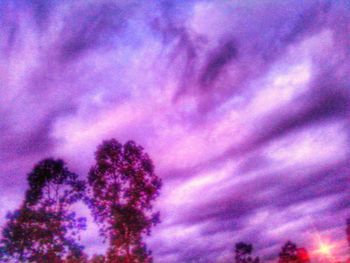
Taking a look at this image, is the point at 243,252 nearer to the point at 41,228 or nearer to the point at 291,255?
the point at 291,255

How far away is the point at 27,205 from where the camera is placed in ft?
118

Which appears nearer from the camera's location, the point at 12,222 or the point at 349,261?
the point at 12,222

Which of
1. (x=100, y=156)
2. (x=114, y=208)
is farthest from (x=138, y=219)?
(x=100, y=156)

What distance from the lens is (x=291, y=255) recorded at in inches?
4112

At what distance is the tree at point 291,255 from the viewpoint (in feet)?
341

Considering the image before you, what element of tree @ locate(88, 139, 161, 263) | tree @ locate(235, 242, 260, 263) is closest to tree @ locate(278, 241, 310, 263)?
tree @ locate(235, 242, 260, 263)

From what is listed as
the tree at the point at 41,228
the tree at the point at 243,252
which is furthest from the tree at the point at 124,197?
the tree at the point at 243,252

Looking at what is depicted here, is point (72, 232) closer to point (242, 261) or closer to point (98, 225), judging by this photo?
point (98, 225)

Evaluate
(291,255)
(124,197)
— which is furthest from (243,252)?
(124,197)

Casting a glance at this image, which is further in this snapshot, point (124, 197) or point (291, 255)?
point (291, 255)

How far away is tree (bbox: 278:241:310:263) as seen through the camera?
104 meters

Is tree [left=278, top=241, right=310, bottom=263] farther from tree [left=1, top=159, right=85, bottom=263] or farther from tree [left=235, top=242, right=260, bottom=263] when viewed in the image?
tree [left=1, top=159, right=85, bottom=263]

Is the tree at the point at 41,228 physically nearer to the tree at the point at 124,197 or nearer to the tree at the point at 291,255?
the tree at the point at 124,197

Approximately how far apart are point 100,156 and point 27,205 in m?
9.42
